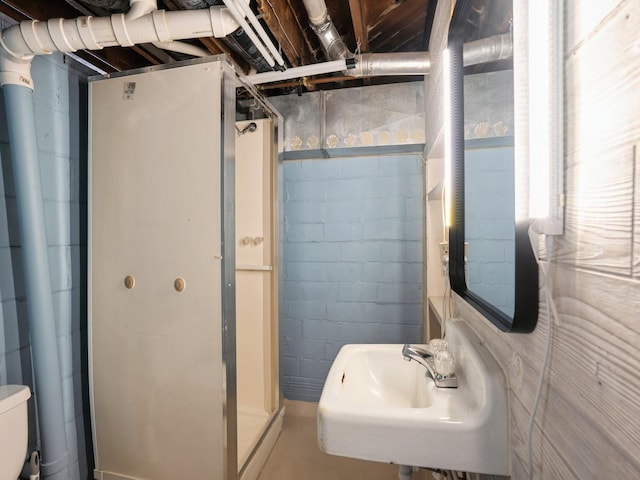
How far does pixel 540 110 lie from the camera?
479 mm

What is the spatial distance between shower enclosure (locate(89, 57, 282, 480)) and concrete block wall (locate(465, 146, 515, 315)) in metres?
0.98

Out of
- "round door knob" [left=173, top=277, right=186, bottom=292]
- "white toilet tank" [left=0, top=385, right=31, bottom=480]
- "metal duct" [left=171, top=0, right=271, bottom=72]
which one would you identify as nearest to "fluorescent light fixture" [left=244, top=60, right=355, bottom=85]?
"metal duct" [left=171, top=0, right=271, bottom=72]

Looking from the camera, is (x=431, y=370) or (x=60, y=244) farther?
(x=60, y=244)

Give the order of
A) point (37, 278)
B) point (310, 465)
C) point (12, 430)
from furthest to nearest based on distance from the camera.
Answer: point (310, 465) < point (37, 278) < point (12, 430)

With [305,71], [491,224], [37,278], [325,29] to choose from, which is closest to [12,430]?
[37,278]

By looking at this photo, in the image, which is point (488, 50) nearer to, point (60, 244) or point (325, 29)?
point (325, 29)

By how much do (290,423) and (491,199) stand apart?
195 centimetres

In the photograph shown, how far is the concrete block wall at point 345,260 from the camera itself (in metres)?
1.92

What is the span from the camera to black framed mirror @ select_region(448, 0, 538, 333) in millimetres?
540

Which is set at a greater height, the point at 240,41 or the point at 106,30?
the point at 240,41

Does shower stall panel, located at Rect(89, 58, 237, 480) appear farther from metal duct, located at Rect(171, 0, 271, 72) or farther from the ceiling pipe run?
the ceiling pipe run

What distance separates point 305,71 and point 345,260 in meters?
1.21

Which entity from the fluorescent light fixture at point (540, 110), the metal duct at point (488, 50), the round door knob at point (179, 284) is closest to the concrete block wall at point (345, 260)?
the round door knob at point (179, 284)

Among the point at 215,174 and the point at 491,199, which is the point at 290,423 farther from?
the point at 491,199
